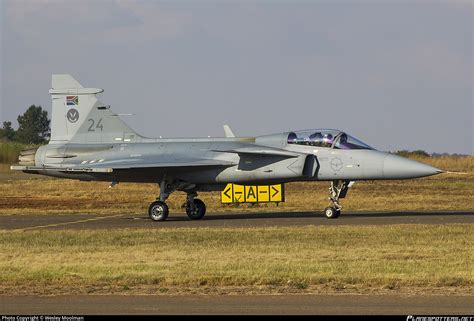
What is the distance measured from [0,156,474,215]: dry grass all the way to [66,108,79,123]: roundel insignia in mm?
3792

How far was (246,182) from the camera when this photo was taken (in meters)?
26.8

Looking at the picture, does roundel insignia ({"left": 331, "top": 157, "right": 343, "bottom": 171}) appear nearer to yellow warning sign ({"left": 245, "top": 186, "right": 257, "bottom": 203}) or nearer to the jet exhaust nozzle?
yellow warning sign ({"left": 245, "top": 186, "right": 257, "bottom": 203})

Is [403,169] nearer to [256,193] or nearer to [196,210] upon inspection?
[196,210]

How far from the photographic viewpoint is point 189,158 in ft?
88.2

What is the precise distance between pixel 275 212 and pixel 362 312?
1857 centimetres

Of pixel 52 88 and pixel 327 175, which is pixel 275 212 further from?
pixel 52 88

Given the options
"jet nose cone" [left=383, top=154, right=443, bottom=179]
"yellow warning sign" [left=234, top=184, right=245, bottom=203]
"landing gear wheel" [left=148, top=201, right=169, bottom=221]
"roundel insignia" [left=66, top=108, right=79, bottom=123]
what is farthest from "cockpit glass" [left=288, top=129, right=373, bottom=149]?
"roundel insignia" [left=66, top=108, right=79, bottom=123]

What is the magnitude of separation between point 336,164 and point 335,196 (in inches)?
41.0

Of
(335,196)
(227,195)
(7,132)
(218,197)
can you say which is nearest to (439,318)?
(335,196)

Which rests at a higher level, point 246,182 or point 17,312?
point 246,182

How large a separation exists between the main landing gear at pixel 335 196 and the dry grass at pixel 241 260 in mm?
3579

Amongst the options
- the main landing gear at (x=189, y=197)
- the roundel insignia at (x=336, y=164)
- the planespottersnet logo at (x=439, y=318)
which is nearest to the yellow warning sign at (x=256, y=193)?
the main landing gear at (x=189, y=197)

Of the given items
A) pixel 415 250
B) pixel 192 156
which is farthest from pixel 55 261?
pixel 192 156

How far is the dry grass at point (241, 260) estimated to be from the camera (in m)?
13.5
